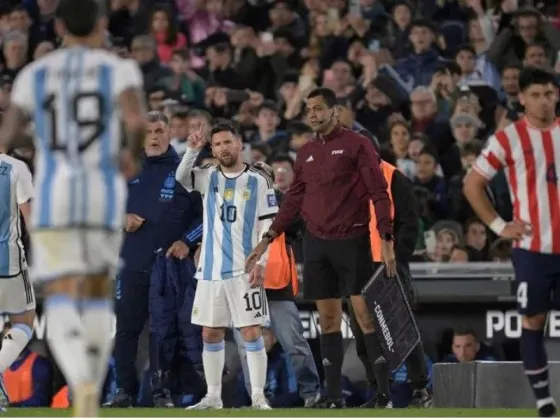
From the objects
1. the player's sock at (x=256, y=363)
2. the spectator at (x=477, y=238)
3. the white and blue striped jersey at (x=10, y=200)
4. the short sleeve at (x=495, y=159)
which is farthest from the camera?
the spectator at (x=477, y=238)

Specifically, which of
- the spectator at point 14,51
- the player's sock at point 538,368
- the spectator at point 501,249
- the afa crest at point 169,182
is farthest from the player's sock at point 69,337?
the spectator at point 14,51

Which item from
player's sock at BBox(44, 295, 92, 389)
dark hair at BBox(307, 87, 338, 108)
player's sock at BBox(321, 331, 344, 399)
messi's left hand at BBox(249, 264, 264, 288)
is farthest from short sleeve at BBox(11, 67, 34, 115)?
player's sock at BBox(321, 331, 344, 399)

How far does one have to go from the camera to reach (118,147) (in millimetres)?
7676

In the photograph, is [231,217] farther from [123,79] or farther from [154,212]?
[123,79]

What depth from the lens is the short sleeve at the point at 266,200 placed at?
39.4 feet

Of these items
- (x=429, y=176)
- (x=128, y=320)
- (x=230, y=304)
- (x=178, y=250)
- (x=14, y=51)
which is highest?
(x=14, y=51)

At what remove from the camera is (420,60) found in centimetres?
1825

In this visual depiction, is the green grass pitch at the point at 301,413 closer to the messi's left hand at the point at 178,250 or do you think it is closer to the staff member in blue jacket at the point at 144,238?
the staff member in blue jacket at the point at 144,238

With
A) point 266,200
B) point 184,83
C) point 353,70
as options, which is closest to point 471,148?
point 353,70

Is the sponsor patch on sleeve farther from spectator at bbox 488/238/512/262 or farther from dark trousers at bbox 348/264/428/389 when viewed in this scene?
spectator at bbox 488/238/512/262

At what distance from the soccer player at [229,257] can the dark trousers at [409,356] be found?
3.09ft

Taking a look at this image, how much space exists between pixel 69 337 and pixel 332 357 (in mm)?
4706

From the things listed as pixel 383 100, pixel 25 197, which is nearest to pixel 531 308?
pixel 25 197

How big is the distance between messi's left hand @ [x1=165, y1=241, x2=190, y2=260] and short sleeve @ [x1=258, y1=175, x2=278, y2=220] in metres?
0.95
